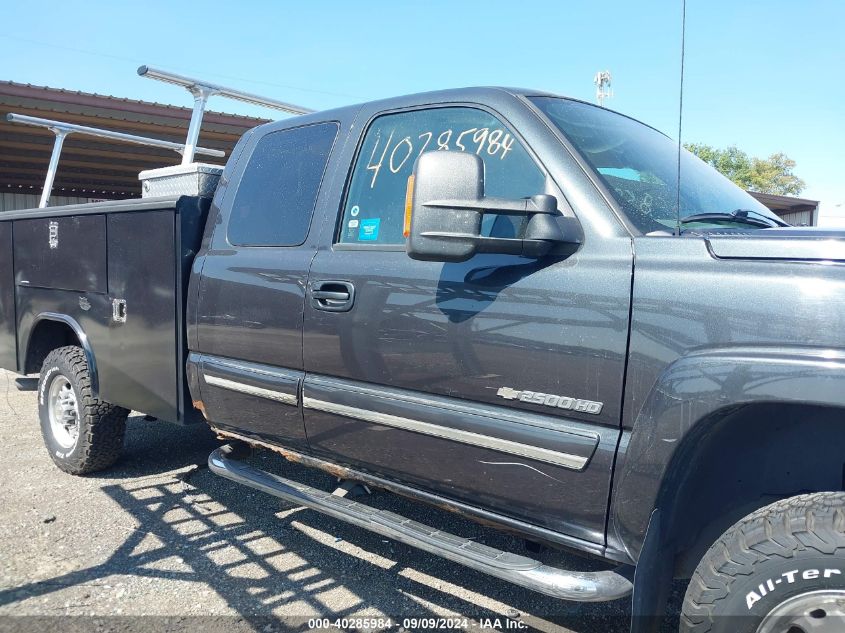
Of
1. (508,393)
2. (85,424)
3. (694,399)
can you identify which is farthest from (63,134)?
(694,399)

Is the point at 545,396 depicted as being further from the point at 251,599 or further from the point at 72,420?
the point at 72,420

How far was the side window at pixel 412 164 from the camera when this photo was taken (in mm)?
2646

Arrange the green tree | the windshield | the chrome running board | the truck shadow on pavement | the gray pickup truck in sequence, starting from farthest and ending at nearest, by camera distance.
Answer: the green tree, the truck shadow on pavement, the windshield, the chrome running board, the gray pickup truck

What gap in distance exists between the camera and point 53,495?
4.44 meters

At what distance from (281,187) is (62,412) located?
2552 mm

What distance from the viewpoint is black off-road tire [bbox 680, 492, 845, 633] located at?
6.09 feet

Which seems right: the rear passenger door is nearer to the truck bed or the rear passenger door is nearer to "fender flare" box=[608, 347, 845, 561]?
the truck bed

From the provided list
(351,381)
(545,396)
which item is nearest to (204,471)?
(351,381)

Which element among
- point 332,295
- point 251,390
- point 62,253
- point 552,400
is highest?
point 62,253

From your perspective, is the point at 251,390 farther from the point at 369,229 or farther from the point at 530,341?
the point at 530,341

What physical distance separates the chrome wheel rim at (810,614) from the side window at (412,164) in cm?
135

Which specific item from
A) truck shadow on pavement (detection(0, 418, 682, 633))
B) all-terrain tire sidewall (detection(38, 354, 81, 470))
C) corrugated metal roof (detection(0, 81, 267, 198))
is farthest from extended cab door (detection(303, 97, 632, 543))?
corrugated metal roof (detection(0, 81, 267, 198))

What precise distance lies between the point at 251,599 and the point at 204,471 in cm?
194

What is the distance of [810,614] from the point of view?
1879 millimetres
